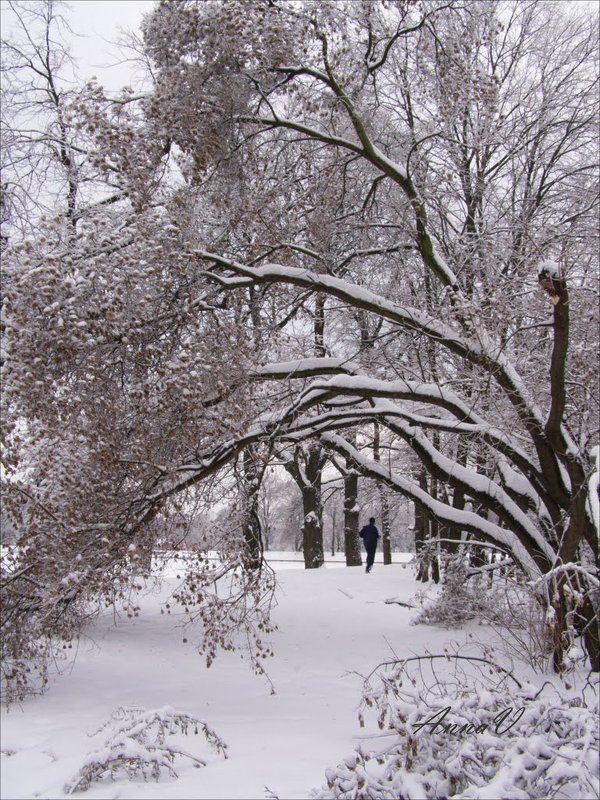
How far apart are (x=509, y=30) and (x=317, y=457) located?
11.4 meters

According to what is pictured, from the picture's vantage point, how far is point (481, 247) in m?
9.91

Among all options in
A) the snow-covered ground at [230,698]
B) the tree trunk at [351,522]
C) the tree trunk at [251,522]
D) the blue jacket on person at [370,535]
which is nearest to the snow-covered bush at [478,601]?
the snow-covered ground at [230,698]

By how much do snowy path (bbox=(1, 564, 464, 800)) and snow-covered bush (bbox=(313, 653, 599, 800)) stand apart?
2.80 feet

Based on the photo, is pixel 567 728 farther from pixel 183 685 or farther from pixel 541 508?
pixel 183 685

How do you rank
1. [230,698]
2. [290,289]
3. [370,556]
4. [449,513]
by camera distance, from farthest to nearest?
[370,556]
[290,289]
[449,513]
[230,698]

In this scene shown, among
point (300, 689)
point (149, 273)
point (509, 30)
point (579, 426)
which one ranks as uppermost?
point (509, 30)

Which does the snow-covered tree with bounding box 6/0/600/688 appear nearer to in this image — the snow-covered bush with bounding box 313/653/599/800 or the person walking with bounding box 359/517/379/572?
the snow-covered bush with bounding box 313/653/599/800

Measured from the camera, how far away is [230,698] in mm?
8016

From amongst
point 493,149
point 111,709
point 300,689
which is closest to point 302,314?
point 493,149

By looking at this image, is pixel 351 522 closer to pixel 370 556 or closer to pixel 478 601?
pixel 370 556

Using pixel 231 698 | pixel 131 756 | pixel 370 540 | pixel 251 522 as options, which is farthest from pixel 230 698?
pixel 370 540

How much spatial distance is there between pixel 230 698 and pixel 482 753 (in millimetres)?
4425

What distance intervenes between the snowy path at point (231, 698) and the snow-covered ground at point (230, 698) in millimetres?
13

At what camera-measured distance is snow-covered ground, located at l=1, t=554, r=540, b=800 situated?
5.18 metres
